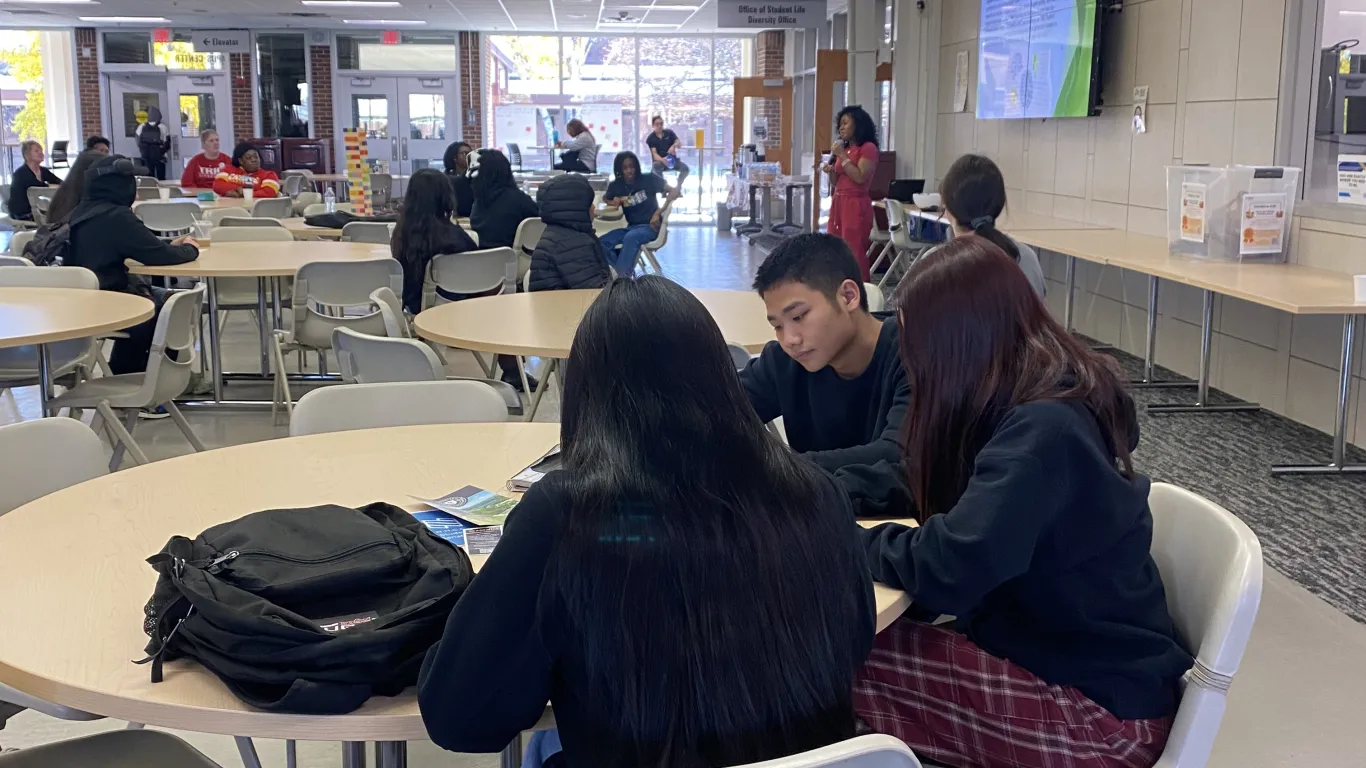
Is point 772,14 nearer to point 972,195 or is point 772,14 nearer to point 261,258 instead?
point 261,258

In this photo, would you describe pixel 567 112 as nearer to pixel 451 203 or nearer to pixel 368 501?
pixel 451 203

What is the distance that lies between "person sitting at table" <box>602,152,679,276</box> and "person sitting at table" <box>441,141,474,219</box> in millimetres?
1227

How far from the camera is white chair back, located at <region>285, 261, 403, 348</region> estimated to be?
5.26 metres

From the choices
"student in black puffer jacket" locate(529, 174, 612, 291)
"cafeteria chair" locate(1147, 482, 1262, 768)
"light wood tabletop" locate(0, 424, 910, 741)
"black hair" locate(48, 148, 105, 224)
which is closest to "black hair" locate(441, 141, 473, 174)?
"black hair" locate(48, 148, 105, 224)

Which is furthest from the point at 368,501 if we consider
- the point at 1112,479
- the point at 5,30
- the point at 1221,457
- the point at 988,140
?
the point at 5,30

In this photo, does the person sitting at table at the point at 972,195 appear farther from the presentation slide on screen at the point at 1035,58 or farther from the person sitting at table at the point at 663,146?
the person sitting at table at the point at 663,146

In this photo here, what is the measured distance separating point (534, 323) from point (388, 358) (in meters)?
0.51

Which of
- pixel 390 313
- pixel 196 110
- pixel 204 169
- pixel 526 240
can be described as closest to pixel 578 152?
pixel 204 169

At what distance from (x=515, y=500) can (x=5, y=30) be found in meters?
19.8

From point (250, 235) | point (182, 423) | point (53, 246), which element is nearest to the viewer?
point (182, 423)

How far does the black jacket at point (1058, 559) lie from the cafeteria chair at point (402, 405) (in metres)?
1.20

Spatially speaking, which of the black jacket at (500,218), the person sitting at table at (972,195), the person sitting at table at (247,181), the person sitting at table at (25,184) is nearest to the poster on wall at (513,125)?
the person sitting at table at (25,184)

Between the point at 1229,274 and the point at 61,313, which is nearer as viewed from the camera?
the point at 61,313

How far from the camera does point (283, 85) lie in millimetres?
18281
